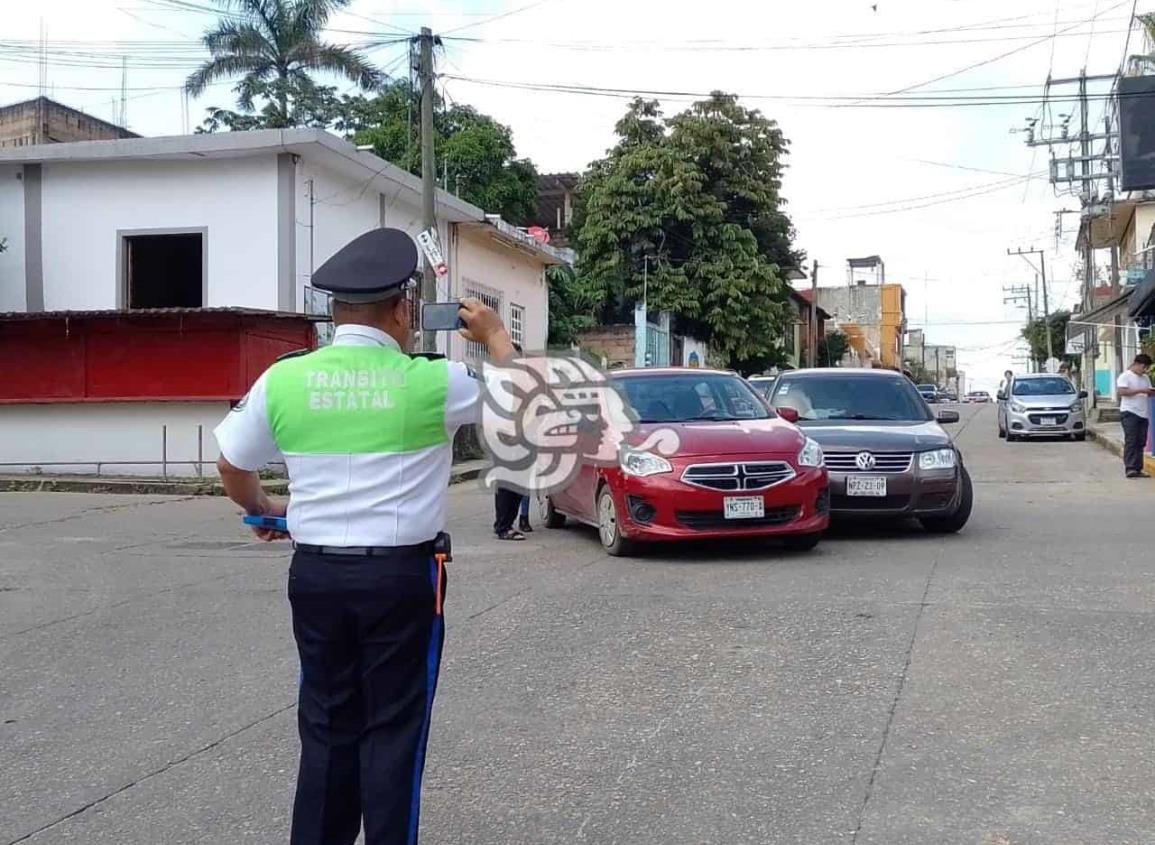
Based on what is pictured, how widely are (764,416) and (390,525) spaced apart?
24.5 feet

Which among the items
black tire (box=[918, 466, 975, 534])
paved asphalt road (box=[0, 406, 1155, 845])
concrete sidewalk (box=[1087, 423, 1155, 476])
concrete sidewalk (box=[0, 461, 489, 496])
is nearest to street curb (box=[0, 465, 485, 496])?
concrete sidewalk (box=[0, 461, 489, 496])

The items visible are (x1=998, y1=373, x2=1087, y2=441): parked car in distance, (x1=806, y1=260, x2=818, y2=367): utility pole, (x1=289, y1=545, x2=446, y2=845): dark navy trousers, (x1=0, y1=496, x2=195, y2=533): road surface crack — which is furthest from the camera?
(x1=806, y1=260, x2=818, y2=367): utility pole

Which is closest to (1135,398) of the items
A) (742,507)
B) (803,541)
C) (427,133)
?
(803,541)

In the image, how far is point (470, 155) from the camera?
3319 cm

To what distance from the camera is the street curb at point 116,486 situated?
53.7 ft

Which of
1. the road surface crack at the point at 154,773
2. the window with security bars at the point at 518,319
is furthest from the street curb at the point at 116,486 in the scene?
the window with security bars at the point at 518,319

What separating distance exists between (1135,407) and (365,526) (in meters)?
15.7

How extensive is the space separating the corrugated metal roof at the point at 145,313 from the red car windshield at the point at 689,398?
8554mm

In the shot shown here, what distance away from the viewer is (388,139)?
34.6 metres

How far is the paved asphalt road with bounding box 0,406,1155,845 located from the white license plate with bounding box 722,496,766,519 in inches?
16.5

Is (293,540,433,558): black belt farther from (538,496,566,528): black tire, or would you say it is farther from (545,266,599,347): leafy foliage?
(545,266,599,347): leafy foliage

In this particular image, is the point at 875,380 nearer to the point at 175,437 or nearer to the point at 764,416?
the point at 764,416

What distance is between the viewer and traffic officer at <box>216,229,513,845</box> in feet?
9.81

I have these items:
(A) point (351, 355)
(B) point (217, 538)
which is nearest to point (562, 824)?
(A) point (351, 355)
